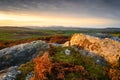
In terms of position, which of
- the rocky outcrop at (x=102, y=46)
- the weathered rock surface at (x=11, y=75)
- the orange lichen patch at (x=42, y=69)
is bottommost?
the weathered rock surface at (x=11, y=75)

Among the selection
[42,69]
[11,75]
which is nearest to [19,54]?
[11,75]

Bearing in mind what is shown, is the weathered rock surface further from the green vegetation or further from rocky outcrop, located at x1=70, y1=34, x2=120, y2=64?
rocky outcrop, located at x1=70, y1=34, x2=120, y2=64

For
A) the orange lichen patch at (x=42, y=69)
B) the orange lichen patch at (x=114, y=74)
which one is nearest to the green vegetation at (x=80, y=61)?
the orange lichen patch at (x=114, y=74)

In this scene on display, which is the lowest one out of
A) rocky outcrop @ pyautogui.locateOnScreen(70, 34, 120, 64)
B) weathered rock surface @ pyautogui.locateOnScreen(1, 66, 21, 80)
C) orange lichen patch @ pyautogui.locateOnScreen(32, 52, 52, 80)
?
weathered rock surface @ pyautogui.locateOnScreen(1, 66, 21, 80)

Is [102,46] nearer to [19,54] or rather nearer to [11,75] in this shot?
[11,75]

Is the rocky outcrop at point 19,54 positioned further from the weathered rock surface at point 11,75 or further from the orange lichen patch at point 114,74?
the orange lichen patch at point 114,74

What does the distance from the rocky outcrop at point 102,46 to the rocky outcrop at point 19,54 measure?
412 centimetres

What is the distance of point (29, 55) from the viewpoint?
69.0ft

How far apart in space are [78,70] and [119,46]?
15.2 ft

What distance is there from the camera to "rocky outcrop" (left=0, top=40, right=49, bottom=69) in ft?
66.2

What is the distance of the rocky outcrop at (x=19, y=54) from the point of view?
66.2 ft

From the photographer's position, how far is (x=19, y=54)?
20672 millimetres

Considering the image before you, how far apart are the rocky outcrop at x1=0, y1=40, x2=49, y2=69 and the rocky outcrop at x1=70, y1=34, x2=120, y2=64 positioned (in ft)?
13.5

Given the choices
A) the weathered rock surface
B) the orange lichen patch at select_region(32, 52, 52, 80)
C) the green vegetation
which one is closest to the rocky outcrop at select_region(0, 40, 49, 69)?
the green vegetation
